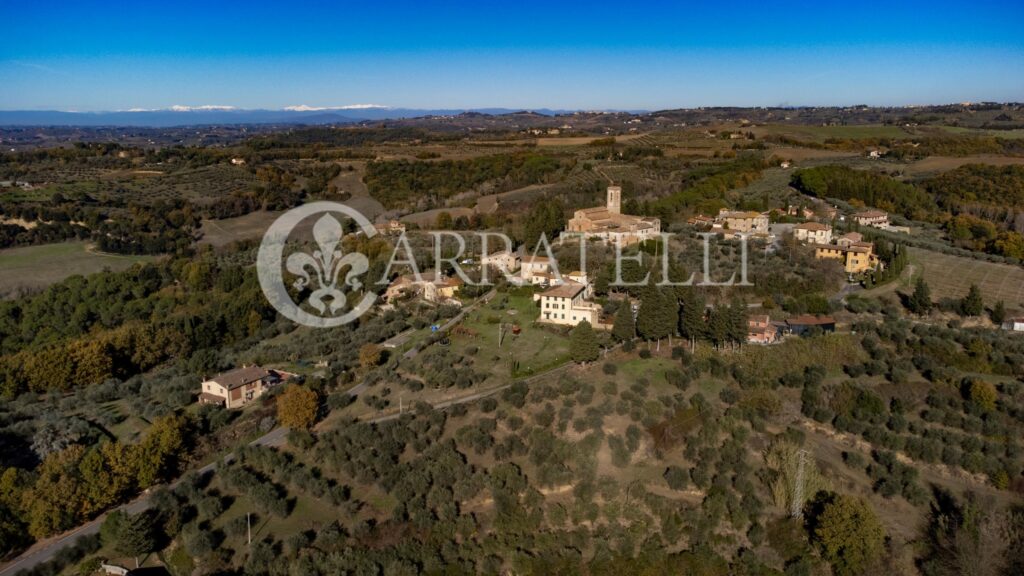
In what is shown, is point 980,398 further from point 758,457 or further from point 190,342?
point 190,342

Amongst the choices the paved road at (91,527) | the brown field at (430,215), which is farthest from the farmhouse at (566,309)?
the brown field at (430,215)

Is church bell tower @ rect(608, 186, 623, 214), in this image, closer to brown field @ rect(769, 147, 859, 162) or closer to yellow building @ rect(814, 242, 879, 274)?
yellow building @ rect(814, 242, 879, 274)

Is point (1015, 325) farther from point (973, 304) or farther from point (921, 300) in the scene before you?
point (921, 300)

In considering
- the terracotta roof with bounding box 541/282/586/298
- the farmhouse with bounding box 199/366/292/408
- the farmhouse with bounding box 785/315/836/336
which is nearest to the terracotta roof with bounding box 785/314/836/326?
the farmhouse with bounding box 785/315/836/336

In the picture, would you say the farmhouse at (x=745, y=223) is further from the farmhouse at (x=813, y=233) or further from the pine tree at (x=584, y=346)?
the pine tree at (x=584, y=346)

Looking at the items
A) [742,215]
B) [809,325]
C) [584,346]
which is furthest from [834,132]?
[584,346]
